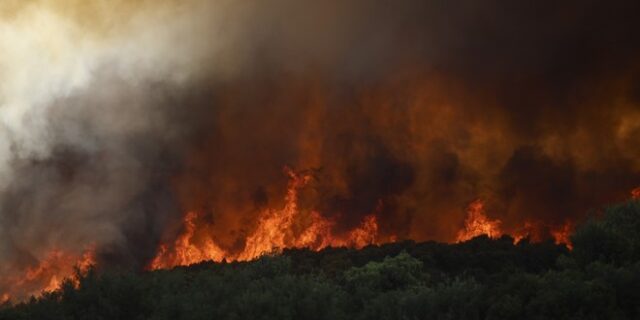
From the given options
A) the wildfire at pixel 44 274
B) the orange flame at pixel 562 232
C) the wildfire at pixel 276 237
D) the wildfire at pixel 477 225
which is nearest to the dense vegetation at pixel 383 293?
the orange flame at pixel 562 232

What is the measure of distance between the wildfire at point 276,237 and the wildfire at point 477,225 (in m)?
5.72

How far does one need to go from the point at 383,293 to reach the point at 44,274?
95.5 ft

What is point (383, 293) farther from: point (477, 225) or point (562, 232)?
point (562, 232)

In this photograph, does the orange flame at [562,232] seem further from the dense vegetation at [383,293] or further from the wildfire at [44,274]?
the wildfire at [44,274]

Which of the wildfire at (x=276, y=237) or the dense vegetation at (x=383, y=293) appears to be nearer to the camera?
the dense vegetation at (x=383, y=293)

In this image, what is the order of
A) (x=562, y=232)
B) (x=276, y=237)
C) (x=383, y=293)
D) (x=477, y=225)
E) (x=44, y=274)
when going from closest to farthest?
1. (x=383, y=293)
2. (x=562, y=232)
3. (x=44, y=274)
4. (x=477, y=225)
5. (x=276, y=237)

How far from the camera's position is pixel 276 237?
54.8 metres

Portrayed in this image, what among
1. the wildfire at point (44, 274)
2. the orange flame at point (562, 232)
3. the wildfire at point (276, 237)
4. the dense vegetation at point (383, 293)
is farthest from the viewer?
the wildfire at point (276, 237)

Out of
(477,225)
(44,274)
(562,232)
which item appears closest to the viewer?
(562,232)

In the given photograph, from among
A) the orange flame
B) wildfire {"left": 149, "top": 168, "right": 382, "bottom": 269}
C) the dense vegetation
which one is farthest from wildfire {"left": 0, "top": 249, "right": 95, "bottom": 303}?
the orange flame

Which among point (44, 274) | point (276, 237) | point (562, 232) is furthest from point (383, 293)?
point (44, 274)

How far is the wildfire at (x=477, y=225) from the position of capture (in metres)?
53.5

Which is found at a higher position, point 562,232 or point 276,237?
point 276,237

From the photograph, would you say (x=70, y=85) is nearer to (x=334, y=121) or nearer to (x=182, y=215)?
(x=182, y=215)
